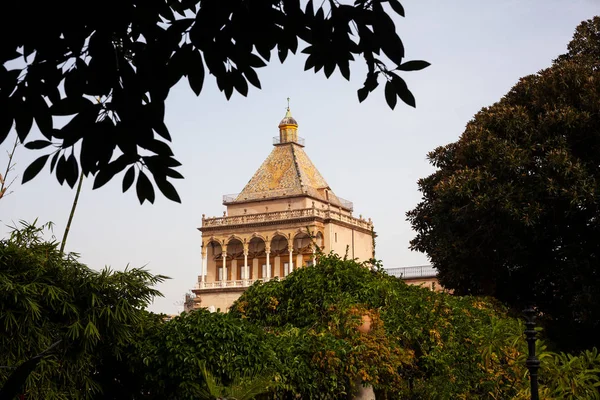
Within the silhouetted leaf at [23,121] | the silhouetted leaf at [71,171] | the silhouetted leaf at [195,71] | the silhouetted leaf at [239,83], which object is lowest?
the silhouetted leaf at [71,171]

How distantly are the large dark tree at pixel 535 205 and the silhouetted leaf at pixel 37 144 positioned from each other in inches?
465

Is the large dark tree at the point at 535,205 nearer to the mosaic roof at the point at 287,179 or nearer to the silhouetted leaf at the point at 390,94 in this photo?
the silhouetted leaf at the point at 390,94

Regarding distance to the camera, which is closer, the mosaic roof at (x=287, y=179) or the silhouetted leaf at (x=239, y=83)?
the silhouetted leaf at (x=239, y=83)

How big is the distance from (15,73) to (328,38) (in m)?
Answer: 1.16

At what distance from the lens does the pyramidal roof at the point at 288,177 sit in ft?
156

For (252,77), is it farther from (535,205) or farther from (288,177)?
(288,177)

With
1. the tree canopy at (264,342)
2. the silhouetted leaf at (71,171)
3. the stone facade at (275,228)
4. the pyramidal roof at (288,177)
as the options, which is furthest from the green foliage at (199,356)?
the pyramidal roof at (288,177)

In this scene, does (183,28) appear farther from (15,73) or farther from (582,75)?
(582,75)

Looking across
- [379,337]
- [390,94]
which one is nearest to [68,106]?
[390,94]

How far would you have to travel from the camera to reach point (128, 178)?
264 centimetres

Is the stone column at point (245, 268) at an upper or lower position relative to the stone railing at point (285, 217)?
lower

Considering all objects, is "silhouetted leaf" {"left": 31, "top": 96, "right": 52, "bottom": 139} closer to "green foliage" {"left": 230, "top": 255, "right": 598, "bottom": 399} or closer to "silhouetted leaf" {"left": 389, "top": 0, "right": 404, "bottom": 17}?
"silhouetted leaf" {"left": 389, "top": 0, "right": 404, "bottom": 17}

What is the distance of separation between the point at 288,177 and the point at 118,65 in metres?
45.1

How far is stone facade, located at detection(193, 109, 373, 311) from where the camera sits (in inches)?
1797
